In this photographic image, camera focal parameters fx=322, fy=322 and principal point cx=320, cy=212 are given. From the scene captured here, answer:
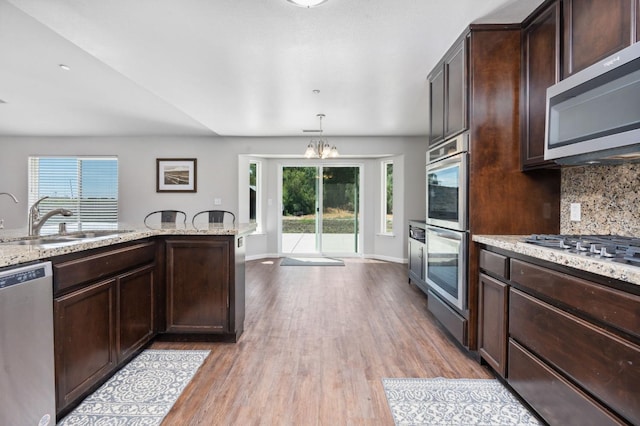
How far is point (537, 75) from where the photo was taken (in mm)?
2062

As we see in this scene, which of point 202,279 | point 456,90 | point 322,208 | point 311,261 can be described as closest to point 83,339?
point 202,279

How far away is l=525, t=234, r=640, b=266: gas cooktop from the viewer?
1.26m

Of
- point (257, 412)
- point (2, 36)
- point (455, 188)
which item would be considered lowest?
point (257, 412)

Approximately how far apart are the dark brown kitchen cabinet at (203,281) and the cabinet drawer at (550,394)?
195 cm

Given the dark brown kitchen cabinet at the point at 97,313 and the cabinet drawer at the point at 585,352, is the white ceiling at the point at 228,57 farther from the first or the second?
the cabinet drawer at the point at 585,352

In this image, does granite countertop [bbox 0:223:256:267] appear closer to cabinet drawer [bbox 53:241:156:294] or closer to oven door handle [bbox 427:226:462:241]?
cabinet drawer [bbox 53:241:156:294]

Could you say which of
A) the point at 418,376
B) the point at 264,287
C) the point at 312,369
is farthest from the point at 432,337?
the point at 264,287

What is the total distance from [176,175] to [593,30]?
240 inches

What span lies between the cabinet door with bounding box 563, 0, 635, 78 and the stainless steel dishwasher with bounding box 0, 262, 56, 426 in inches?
113

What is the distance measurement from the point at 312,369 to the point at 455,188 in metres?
1.65

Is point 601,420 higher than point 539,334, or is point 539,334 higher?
point 539,334

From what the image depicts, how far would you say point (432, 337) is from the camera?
2.71m

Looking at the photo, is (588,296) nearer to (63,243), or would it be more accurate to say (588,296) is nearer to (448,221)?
(448,221)

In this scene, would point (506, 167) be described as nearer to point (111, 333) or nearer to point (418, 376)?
point (418, 376)
